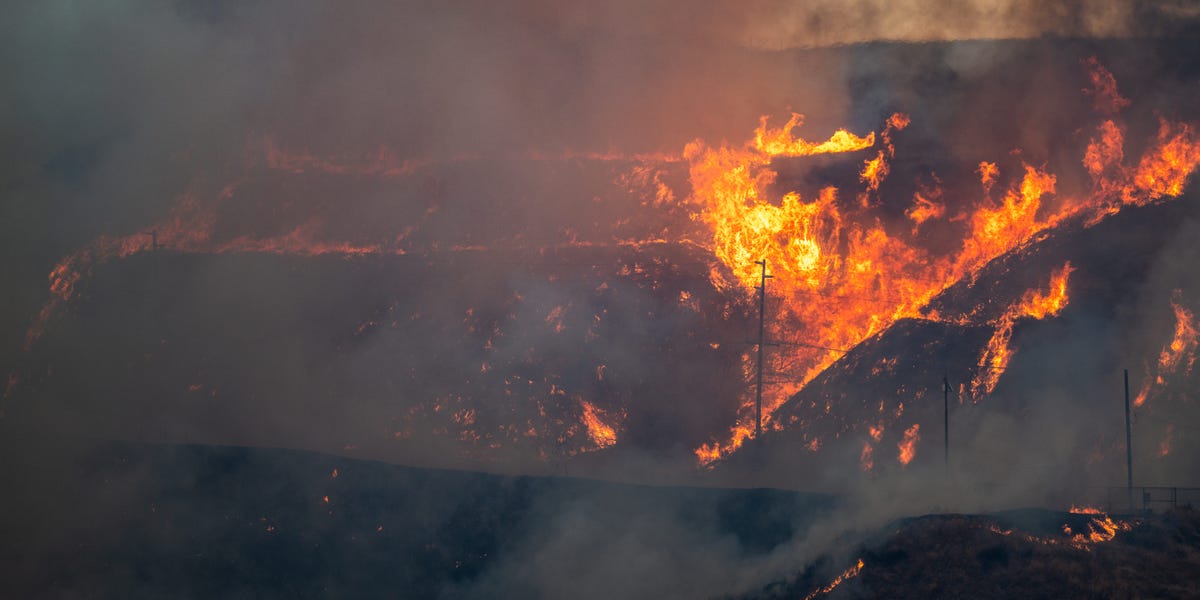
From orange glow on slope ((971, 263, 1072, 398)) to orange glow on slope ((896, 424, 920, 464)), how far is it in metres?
3.59

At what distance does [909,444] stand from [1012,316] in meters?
8.19

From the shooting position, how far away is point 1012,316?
49.1 meters

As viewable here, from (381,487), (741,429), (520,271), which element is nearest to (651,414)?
(741,429)

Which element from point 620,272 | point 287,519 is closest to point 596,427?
point 620,272

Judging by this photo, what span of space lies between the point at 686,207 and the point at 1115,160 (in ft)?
65.2

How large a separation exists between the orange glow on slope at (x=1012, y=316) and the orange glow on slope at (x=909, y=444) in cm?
359

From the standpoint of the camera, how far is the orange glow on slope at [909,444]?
1784 inches

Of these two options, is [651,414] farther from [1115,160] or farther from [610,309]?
[1115,160]

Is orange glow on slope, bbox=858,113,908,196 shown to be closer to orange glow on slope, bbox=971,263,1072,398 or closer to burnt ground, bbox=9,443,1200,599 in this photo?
orange glow on slope, bbox=971,263,1072,398

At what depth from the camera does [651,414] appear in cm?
5144

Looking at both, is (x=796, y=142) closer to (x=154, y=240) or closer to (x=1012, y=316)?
(x=1012, y=316)

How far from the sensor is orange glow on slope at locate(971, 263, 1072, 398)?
157 ft

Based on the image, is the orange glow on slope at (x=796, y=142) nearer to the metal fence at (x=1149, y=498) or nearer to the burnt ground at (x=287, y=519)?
the burnt ground at (x=287, y=519)

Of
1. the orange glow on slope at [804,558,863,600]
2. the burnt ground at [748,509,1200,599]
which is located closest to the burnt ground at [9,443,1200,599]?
the burnt ground at [748,509,1200,599]
